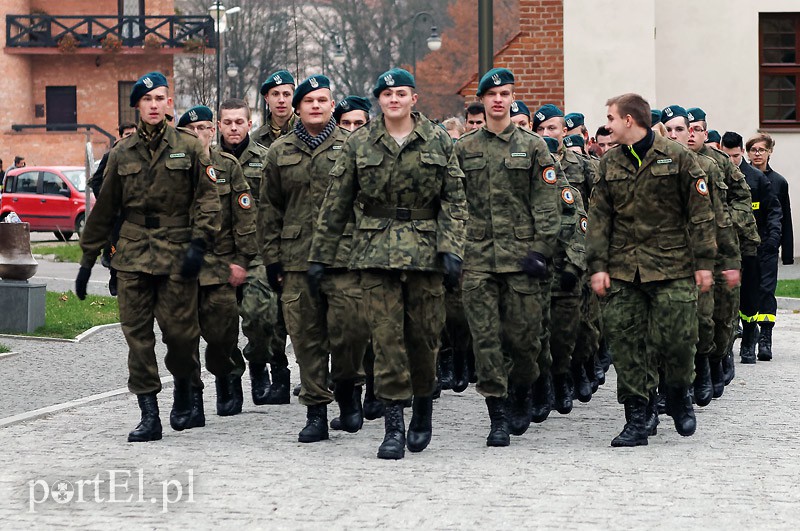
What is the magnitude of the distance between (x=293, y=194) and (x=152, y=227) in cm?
88

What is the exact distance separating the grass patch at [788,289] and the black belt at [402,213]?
41.5 ft

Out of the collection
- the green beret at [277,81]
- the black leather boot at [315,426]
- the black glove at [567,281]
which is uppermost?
the green beret at [277,81]

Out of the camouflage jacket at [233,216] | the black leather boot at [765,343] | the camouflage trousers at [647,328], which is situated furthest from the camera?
the black leather boot at [765,343]

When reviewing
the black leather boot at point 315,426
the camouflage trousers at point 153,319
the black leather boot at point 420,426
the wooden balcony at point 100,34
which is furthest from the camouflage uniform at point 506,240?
the wooden balcony at point 100,34

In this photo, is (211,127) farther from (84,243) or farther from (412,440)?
(412,440)

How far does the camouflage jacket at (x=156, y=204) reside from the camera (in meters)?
9.19

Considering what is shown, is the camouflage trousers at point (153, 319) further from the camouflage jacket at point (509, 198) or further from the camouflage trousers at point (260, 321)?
the camouflage jacket at point (509, 198)

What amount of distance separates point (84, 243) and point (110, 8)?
54.2m

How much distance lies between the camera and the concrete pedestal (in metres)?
15.4

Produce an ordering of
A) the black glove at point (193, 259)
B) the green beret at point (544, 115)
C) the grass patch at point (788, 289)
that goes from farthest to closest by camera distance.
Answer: the grass patch at point (788, 289) → the green beret at point (544, 115) → the black glove at point (193, 259)

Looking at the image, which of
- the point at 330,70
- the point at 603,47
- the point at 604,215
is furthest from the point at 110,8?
the point at 604,215

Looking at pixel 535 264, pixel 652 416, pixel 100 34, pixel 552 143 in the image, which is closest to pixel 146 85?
pixel 535 264

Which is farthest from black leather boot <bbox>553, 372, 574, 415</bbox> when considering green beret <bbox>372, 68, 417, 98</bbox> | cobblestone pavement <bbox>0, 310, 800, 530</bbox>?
green beret <bbox>372, 68, 417, 98</bbox>

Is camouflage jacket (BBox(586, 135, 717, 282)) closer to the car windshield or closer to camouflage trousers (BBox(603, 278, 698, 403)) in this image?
camouflage trousers (BBox(603, 278, 698, 403))
